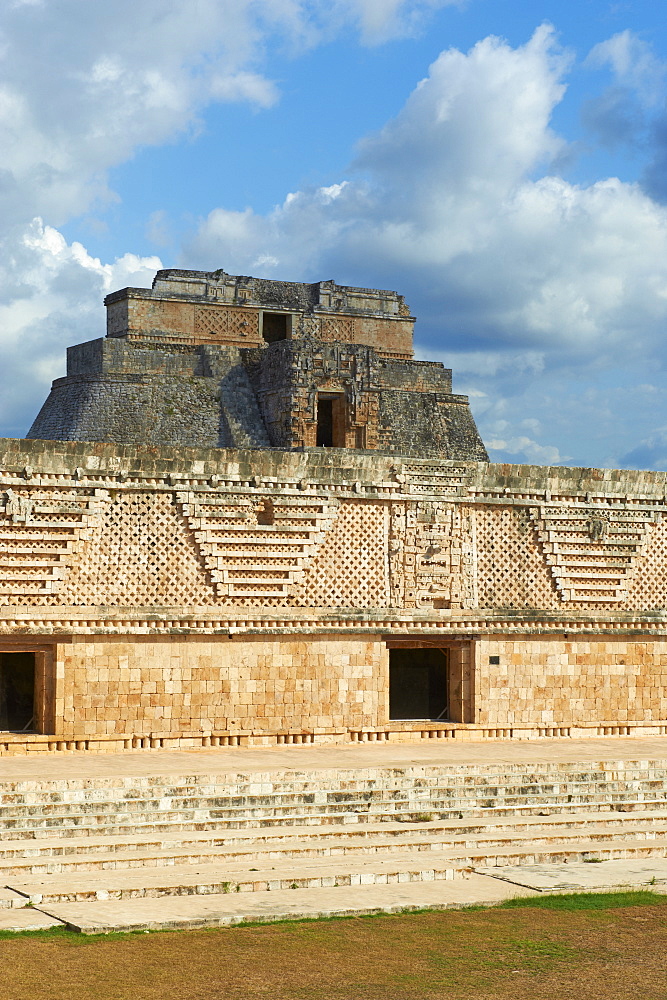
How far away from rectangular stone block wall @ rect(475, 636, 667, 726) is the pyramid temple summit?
0.07ft

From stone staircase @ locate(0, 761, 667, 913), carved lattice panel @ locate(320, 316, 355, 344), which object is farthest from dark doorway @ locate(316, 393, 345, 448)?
stone staircase @ locate(0, 761, 667, 913)

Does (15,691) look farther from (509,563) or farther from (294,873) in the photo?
(294,873)

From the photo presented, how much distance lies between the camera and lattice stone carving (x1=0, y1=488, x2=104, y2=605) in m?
12.2

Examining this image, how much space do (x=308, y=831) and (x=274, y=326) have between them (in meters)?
22.2

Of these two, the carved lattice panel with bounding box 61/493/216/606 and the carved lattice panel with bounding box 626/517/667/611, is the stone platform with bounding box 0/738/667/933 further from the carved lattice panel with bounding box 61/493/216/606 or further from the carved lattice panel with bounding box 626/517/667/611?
the carved lattice panel with bounding box 626/517/667/611

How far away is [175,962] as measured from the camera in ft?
21.2

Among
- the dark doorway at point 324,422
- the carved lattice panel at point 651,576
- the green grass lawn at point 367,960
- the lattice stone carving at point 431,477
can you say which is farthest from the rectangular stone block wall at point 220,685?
the dark doorway at point 324,422

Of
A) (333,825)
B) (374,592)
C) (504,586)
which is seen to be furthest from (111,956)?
(504,586)

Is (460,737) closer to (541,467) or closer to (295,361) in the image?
(541,467)

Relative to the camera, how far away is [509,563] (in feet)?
46.9

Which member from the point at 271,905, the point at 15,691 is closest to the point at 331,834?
the point at 271,905

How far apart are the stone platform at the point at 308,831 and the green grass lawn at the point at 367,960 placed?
0.24 meters

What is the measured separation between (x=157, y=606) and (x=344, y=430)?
1508 centimetres

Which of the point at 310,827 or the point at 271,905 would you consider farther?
the point at 310,827
